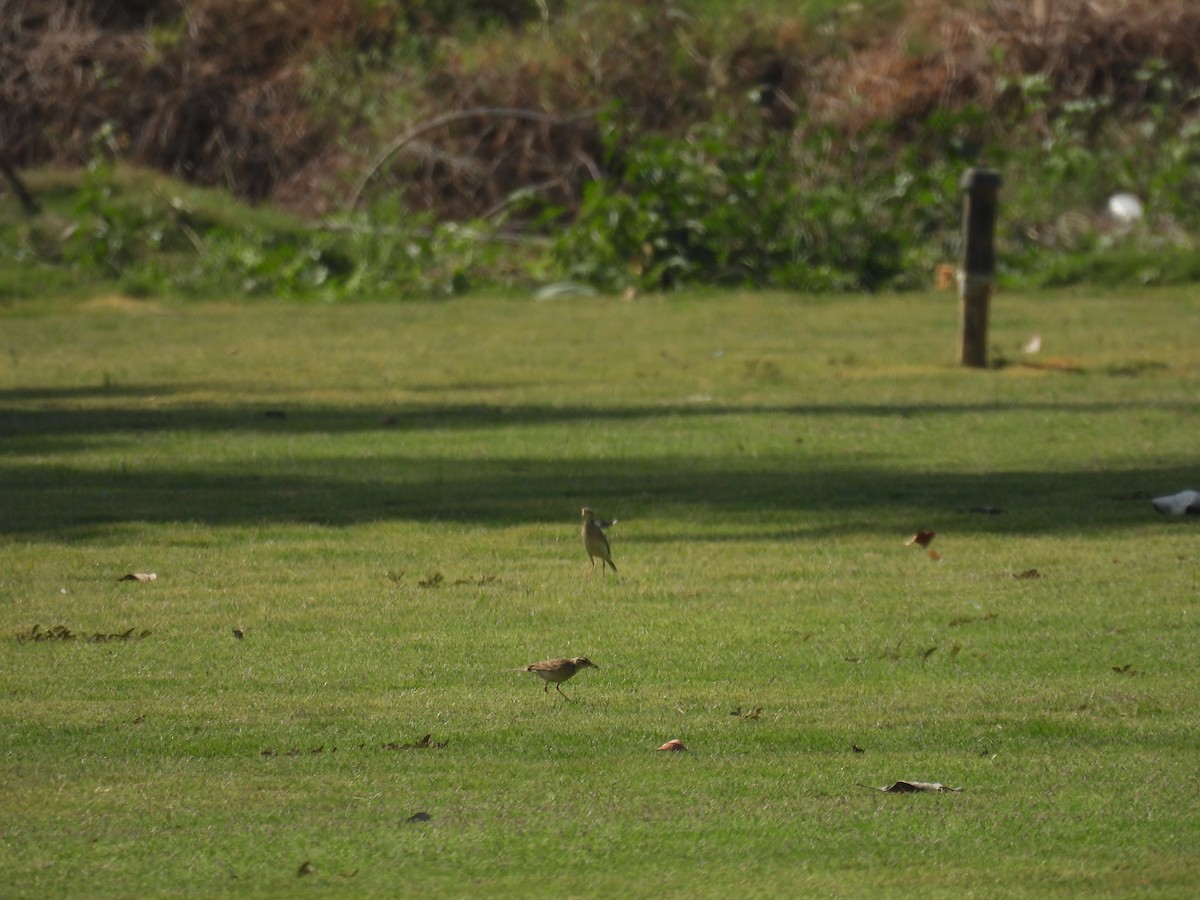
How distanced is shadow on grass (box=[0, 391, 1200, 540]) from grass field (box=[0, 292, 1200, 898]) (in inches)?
1.7

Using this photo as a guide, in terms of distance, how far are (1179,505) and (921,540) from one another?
1656mm

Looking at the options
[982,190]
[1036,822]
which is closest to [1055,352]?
[982,190]

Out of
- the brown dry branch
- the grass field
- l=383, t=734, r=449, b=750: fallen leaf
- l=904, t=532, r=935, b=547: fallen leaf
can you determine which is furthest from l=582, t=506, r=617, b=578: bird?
the brown dry branch

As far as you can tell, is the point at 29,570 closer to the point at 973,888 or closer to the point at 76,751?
the point at 76,751

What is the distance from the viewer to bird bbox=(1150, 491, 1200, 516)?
10.6 m

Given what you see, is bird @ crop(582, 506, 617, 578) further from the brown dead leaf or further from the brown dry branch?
the brown dry branch

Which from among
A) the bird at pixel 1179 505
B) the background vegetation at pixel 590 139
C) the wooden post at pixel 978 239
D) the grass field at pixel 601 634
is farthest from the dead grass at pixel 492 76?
the bird at pixel 1179 505

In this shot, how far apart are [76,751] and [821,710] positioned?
99.4 inches

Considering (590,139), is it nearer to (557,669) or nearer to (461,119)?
(461,119)

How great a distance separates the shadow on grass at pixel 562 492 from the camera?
34.8ft

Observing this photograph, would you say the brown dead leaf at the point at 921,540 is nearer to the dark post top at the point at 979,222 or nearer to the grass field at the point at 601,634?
the grass field at the point at 601,634

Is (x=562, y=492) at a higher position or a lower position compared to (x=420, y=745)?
lower

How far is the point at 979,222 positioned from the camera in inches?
660

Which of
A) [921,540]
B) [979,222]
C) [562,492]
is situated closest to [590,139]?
[979,222]
